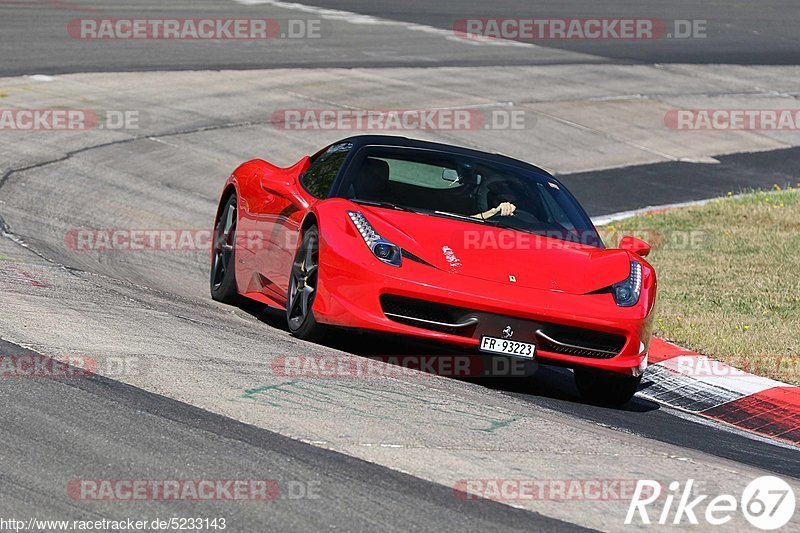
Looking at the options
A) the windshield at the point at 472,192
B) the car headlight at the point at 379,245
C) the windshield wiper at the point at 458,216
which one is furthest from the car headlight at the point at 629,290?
the car headlight at the point at 379,245

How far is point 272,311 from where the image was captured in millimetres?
10617

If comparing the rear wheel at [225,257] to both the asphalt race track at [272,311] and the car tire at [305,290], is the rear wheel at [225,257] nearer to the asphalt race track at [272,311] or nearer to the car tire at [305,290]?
the asphalt race track at [272,311]

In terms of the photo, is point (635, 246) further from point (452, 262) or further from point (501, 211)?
point (452, 262)

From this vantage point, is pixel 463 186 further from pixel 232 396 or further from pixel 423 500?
pixel 423 500

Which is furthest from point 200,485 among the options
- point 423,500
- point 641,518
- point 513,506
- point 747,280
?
point 747,280

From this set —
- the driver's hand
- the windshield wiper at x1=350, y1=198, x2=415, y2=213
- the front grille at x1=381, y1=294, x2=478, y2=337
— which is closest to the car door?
the windshield wiper at x1=350, y1=198, x2=415, y2=213

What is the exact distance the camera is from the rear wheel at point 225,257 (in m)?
10.0

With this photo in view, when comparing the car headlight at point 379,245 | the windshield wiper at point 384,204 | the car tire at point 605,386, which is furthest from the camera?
the windshield wiper at point 384,204

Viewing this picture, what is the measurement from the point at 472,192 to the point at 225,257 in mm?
2246

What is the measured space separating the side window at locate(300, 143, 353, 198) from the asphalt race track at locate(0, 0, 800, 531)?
3.26 feet

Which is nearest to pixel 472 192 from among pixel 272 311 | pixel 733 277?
pixel 272 311

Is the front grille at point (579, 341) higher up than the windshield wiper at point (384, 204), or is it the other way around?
the windshield wiper at point (384, 204)

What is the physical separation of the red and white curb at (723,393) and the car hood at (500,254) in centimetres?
105

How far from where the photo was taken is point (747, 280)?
12.2 m
